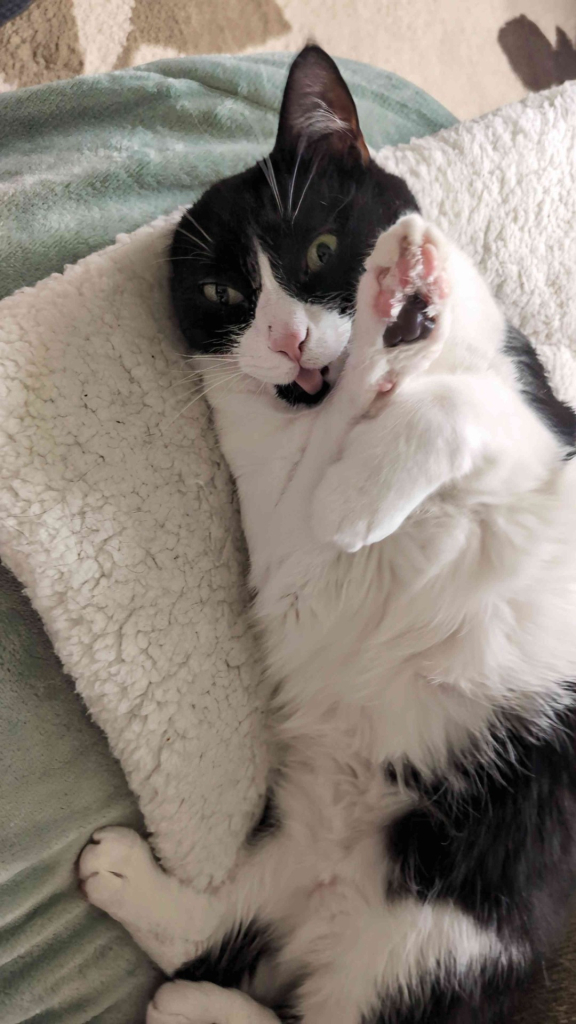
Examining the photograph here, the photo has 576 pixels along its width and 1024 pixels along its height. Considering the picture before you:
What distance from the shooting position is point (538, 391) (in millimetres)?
981

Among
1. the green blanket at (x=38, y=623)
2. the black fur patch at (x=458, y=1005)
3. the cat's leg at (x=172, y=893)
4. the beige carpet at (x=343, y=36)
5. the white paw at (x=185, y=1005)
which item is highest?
the beige carpet at (x=343, y=36)

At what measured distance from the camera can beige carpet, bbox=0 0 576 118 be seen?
150cm

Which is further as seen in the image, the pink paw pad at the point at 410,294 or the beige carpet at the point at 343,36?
the beige carpet at the point at 343,36

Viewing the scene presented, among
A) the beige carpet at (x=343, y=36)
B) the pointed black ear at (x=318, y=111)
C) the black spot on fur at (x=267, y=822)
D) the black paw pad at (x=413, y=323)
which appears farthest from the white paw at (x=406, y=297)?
the beige carpet at (x=343, y=36)

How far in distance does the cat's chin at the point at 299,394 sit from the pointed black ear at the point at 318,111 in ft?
1.15

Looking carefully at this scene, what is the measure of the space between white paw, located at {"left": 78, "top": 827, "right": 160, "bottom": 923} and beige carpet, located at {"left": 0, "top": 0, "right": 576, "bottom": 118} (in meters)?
1.49

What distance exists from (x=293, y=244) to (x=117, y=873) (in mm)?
881

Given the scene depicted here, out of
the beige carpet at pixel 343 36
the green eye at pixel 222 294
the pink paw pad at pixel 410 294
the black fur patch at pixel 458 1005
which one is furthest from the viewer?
the beige carpet at pixel 343 36

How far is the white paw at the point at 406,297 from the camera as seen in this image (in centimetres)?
73

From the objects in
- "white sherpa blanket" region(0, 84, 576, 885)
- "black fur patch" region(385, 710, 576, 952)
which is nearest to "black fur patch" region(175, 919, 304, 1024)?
"white sherpa blanket" region(0, 84, 576, 885)

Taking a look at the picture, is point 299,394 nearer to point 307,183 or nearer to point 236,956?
point 307,183

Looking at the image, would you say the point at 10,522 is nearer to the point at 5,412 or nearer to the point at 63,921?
the point at 5,412

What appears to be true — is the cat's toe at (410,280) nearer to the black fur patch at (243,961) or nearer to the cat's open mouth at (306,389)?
the cat's open mouth at (306,389)

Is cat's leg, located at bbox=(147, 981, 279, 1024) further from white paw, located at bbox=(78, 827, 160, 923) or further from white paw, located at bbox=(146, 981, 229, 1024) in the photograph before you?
white paw, located at bbox=(78, 827, 160, 923)
